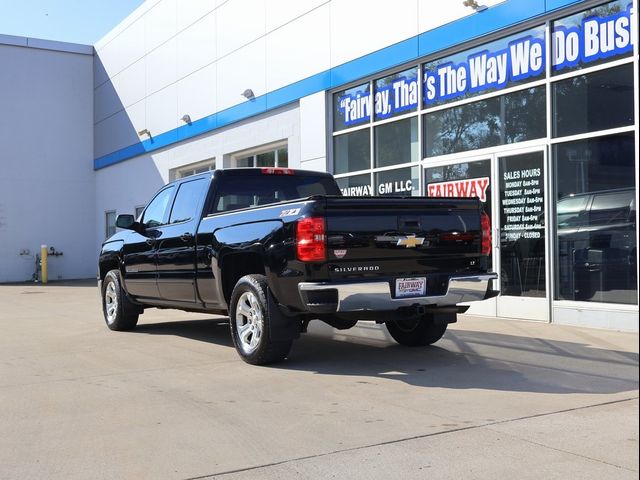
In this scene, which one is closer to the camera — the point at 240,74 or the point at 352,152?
the point at 352,152

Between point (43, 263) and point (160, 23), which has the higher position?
point (160, 23)

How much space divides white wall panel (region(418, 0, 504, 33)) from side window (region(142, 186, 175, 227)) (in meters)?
5.58

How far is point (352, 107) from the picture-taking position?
1405cm

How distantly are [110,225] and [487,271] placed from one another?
A: 71.6 feet

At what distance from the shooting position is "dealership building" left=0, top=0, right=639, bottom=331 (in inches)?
367

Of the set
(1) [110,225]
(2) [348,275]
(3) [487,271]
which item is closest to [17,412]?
(2) [348,275]

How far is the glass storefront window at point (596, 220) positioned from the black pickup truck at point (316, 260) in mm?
2808

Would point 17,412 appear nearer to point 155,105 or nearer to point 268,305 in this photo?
point 268,305

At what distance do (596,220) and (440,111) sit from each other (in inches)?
143

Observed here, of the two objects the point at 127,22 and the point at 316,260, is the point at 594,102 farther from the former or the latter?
the point at 127,22

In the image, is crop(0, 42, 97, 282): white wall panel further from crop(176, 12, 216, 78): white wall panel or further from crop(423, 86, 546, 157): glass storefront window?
crop(423, 86, 546, 157): glass storefront window

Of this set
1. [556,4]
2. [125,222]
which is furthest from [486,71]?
[125,222]

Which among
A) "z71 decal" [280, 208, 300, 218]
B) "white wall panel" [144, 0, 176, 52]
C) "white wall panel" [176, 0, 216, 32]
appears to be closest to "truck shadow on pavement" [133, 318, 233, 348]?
"z71 decal" [280, 208, 300, 218]

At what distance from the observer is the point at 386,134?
43.5 ft
